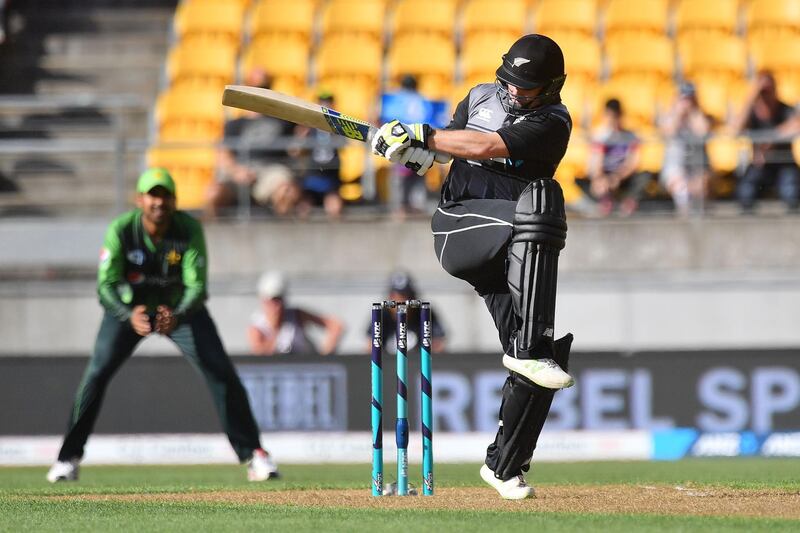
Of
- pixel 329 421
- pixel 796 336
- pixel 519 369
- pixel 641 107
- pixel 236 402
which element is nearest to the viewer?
pixel 519 369

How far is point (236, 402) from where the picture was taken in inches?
386

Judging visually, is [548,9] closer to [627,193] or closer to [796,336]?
[627,193]

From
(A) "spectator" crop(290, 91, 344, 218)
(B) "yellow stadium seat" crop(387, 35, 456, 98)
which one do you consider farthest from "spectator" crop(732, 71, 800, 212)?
(A) "spectator" crop(290, 91, 344, 218)

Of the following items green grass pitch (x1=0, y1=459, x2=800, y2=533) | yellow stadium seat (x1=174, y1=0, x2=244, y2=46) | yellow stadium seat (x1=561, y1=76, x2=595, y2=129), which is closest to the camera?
green grass pitch (x1=0, y1=459, x2=800, y2=533)

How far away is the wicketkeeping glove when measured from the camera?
6707 mm

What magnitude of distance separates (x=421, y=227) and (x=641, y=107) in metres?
3.26

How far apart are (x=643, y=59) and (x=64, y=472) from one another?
9.42 metres

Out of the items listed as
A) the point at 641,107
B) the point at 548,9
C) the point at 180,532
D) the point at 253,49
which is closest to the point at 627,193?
the point at 641,107

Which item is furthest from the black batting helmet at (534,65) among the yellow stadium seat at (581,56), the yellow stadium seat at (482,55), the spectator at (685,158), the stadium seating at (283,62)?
the stadium seating at (283,62)

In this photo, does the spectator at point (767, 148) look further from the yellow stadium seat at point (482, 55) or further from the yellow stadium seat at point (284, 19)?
the yellow stadium seat at point (284, 19)

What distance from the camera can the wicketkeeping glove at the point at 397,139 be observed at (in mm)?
6707

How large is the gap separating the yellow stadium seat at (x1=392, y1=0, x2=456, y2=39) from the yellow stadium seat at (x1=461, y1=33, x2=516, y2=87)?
39 centimetres

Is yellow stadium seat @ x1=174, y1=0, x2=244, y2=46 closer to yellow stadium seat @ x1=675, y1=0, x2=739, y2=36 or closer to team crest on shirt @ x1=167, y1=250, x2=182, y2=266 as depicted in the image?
yellow stadium seat @ x1=675, y1=0, x2=739, y2=36

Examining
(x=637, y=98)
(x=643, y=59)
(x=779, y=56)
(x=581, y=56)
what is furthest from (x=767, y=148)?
(x=581, y=56)
